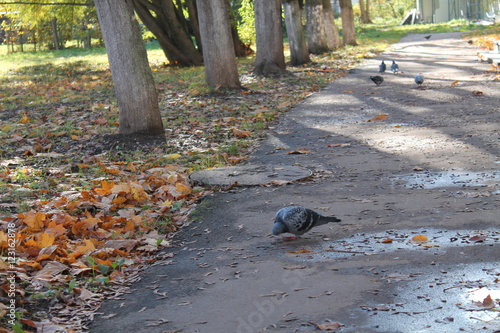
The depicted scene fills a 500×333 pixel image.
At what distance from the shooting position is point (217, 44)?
15.1 meters

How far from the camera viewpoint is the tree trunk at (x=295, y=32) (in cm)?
2080

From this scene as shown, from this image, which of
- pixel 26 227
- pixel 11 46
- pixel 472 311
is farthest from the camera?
pixel 11 46

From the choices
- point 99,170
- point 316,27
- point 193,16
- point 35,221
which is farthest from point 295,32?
point 35,221

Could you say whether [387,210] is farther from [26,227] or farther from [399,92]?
[399,92]

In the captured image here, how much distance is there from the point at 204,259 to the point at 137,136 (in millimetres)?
5380

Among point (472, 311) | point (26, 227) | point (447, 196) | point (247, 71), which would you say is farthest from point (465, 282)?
point (247, 71)

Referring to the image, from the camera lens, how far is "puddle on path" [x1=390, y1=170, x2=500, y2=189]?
6839 mm

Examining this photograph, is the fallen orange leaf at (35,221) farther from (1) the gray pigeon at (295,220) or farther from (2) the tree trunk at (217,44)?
(2) the tree trunk at (217,44)

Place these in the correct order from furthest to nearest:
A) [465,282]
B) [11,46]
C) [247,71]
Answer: [11,46]
[247,71]
[465,282]

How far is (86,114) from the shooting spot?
1339 centimetres

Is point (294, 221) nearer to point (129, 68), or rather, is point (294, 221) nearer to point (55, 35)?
point (129, 68)

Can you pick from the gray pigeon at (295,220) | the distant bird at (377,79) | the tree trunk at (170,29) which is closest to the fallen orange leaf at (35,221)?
the gray pigeon at (295,220)

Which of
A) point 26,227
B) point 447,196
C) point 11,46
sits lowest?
point 447,196

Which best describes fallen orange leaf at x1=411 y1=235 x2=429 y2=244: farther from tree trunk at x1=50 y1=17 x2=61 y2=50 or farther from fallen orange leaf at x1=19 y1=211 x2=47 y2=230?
tree trunk at x1=50 y1=17 x2=61 y2=50
